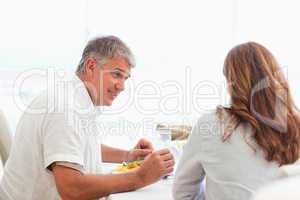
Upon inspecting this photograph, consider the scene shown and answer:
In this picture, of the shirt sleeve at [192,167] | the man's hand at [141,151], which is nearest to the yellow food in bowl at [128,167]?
the man's hand at [141,151]

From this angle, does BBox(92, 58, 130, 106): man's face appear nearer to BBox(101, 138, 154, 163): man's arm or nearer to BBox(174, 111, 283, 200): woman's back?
BBox(101, 138, 154, 163): man's arm

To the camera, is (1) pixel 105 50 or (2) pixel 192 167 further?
(1) pixel 105 50

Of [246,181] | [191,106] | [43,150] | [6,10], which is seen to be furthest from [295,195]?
[6,10]

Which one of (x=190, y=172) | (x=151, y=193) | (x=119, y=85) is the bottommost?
(x=151, y=193)

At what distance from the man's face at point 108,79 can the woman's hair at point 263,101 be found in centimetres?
40

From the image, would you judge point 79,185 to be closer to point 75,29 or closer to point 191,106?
point 191,106

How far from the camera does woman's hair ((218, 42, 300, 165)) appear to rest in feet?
3.75

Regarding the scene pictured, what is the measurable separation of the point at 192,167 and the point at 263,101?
0.29 meters

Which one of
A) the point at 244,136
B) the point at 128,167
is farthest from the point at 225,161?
the point at 128,167

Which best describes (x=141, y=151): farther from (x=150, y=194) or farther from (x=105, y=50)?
(x=105, y=50)

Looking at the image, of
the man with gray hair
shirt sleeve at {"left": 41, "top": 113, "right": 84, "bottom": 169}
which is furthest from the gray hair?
shirt sleeve at {"left": 41, "top": 113, "right": 84, "bottom": 169}

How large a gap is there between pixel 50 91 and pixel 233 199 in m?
0.68

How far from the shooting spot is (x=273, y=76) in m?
1.19

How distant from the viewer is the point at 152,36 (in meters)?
3.26
